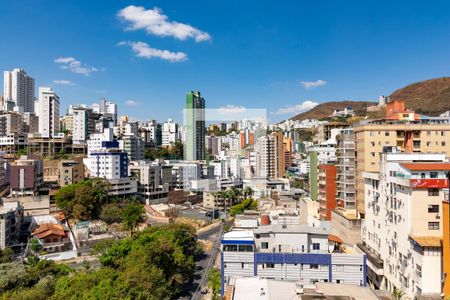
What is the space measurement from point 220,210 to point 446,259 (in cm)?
2305

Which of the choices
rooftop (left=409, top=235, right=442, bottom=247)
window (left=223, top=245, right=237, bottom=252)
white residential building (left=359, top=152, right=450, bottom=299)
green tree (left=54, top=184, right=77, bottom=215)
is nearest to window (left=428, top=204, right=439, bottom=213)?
white residential building (left=359, top=152, right=450, bottom=299)

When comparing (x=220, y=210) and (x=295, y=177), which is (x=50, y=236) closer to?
(x=220, y=210)

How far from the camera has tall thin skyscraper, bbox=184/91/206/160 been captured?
137 ft

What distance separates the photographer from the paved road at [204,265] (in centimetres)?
1558

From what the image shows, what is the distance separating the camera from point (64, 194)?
86.0 feet

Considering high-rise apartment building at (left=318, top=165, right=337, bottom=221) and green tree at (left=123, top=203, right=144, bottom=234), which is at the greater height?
high-rise apartment building at (left=318, top=165, right=337, bottom=221)

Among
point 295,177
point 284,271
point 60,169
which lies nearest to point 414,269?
point 284,271

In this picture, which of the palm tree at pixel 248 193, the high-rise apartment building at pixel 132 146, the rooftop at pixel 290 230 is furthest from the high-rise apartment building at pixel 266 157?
the rooftop at pixel 290 230

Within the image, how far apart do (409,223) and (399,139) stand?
685 centimetres

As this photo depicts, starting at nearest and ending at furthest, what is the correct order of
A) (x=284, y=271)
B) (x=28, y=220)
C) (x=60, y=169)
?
(x=284, y=271)
(x=28, y=220)
(x=60, y=169)

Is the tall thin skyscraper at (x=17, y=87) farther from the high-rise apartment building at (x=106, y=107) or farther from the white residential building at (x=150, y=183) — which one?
the white residential building at (x=150, y=183)

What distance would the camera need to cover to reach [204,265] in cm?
1895

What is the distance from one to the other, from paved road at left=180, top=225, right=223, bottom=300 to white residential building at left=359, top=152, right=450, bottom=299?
7317mm

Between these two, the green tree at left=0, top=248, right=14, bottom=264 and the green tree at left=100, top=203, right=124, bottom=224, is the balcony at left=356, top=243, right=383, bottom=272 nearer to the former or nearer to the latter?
the green tree at left=0, top=248, right=14, bottom=264
